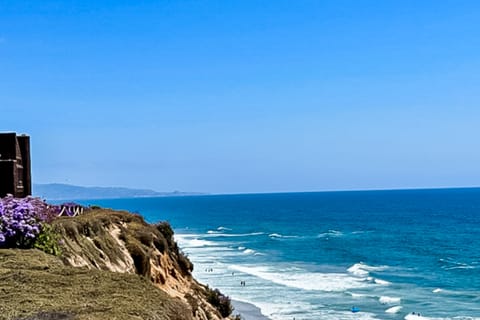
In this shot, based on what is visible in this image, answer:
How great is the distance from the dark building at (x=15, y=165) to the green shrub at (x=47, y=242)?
609cm

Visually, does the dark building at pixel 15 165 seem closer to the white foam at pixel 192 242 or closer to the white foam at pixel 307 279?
the white foam at pixel 307 279

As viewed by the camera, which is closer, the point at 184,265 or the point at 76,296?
the point at 76,296

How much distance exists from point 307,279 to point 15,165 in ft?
133

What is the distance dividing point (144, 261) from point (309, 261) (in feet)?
167

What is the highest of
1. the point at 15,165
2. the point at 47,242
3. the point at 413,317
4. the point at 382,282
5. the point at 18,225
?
the point at 15,165

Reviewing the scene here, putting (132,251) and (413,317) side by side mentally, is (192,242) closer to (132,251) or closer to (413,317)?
(413,317)

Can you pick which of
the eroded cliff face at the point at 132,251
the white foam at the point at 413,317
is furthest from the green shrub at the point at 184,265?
the white foam at the point at 413,317

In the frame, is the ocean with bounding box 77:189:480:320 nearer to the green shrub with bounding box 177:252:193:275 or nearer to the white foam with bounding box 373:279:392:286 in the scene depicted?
the white foam with bounding box 373:279:392:286

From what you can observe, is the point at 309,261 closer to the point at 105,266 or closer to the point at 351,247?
Result: the point at 351,247

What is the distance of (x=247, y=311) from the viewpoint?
41125 millimetres

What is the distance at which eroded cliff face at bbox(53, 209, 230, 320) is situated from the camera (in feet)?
51.2

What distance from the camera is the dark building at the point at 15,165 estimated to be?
18531 millimetres

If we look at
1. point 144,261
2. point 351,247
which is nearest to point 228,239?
point 351,247

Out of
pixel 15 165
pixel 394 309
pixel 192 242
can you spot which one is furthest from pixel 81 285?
pixel 192 242
